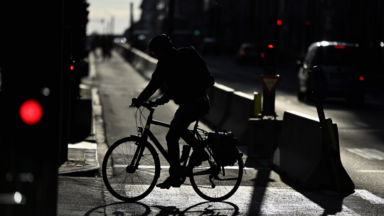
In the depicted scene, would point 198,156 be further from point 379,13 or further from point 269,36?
point 379,13

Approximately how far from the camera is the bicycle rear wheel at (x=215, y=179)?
698cm

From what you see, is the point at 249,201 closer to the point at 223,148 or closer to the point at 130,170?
the point at 223,148

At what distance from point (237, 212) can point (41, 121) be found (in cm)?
345

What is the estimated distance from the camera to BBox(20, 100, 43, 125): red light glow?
3.33m

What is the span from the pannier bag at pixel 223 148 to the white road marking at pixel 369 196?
1.57 m

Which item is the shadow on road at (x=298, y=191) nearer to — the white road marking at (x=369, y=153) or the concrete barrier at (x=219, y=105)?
the white road marking at (x=369, y=153)

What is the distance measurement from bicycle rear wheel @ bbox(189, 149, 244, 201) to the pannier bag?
59 mm

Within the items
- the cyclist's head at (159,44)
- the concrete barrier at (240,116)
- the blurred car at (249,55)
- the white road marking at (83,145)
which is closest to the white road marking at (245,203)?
the cyclist's head at (159,44)

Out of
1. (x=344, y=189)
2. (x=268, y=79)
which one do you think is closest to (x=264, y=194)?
(x=344, y=189)

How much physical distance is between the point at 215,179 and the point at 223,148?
14.1 inches

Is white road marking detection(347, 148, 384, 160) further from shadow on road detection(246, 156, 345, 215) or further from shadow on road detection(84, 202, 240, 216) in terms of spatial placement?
shadow on road detection(84, 202, 240, 216)

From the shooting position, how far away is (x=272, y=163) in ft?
31.2

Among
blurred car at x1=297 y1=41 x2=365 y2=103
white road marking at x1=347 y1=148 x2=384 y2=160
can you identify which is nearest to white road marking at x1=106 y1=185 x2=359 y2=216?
white road marking at x1=347 y1=148 x2=384 y2=160

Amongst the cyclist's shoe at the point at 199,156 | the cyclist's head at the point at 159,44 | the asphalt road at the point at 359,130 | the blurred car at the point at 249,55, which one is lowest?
the blurred car at the point at 249,55
